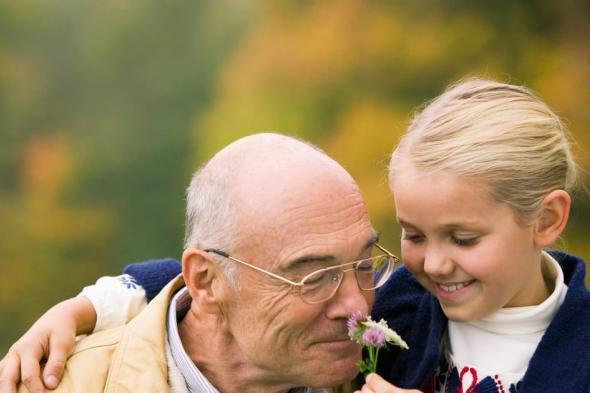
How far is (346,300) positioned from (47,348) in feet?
3.10

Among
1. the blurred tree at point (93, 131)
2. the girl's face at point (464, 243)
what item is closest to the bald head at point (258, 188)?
the girl's face at point (464, 243)

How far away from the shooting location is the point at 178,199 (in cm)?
743

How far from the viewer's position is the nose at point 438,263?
2.64 m

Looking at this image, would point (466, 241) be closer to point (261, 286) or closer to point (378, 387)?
point (378, 387)

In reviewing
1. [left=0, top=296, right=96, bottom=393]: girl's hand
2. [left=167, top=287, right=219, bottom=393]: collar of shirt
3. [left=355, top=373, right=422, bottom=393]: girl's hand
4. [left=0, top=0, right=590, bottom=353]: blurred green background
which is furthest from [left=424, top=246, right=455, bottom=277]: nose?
[left=0, top=0, right=590, bottom=353]: blurred green background

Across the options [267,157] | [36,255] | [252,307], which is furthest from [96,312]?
[36,255]

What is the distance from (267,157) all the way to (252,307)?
461 mm

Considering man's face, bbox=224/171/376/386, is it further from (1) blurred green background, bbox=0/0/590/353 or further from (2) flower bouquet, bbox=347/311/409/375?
(1) blurred green background, bbox=0/0/590/353

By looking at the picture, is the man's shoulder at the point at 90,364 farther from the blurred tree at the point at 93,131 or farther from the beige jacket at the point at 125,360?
the blurred tree at the point at 93,131

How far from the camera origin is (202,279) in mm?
2863

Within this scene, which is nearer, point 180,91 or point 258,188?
point 258,188

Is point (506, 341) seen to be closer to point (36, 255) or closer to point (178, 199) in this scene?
point (178, 199)

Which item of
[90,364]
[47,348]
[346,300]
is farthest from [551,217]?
[47,348]

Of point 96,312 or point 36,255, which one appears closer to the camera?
point 96,312
